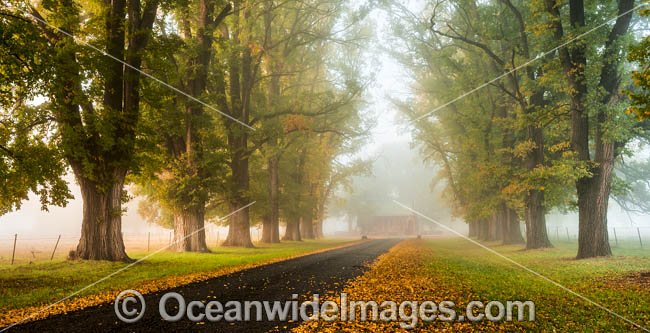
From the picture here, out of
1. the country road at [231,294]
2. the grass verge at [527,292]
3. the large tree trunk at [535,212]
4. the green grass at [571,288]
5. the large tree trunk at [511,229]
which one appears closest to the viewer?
the country road at [231,294]

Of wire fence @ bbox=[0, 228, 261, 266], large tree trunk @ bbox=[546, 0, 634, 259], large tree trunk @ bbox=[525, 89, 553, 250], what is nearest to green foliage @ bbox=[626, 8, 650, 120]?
large tree trunk @ bbox=[546, 0, 634, 259]

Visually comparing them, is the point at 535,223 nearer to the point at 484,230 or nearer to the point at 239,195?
the point at 484,230

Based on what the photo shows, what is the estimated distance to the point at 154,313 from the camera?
6.57m

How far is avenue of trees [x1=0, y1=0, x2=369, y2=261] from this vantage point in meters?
11.6

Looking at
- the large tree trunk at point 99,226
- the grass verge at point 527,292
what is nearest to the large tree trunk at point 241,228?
the large tree trunk at point 99,226

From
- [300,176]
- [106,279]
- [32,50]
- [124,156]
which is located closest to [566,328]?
[106,279]

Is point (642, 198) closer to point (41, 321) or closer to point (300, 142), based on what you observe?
point (300, 142)

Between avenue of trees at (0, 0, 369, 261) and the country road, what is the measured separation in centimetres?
680

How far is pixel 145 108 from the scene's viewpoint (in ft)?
58.8

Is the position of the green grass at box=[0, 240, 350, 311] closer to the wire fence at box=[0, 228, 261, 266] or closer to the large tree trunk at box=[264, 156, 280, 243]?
the wire fence at box=[0, 228, 261, 266]

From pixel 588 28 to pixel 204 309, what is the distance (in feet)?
60.2

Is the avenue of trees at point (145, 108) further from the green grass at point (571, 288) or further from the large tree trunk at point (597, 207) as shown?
the large tree trunk at point (597, 207)

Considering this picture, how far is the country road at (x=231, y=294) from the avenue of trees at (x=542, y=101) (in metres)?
8.64

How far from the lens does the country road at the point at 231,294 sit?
578 cm
